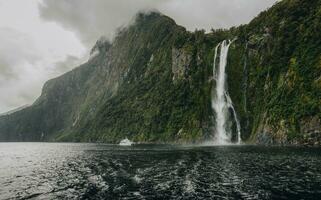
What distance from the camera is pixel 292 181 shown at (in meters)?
44.5

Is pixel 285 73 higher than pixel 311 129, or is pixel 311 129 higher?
pixel 285 73

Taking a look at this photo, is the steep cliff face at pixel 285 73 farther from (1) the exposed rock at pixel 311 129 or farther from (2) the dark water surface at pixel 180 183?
(2) the dark water surface at pixel 180 183

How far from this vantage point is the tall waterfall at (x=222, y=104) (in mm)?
165250

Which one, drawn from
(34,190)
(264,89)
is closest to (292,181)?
(34,190)

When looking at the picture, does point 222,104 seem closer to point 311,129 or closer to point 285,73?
point 285,73

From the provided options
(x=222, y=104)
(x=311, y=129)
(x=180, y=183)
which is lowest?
(x=180, y=183)

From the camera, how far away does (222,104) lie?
6954 inches

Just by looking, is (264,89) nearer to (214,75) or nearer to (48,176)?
(214,75)

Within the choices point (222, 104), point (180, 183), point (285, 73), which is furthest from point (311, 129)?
point (180, 183)

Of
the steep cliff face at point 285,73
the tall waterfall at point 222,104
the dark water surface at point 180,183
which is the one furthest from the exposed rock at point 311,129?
the dark water surface at point 180,183

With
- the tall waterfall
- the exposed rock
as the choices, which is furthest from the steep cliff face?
the tall waterfall

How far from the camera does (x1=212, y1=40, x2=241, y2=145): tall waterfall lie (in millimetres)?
165250

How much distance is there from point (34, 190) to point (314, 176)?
38.0m

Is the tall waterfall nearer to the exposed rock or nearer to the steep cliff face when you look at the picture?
the steep cliff face
